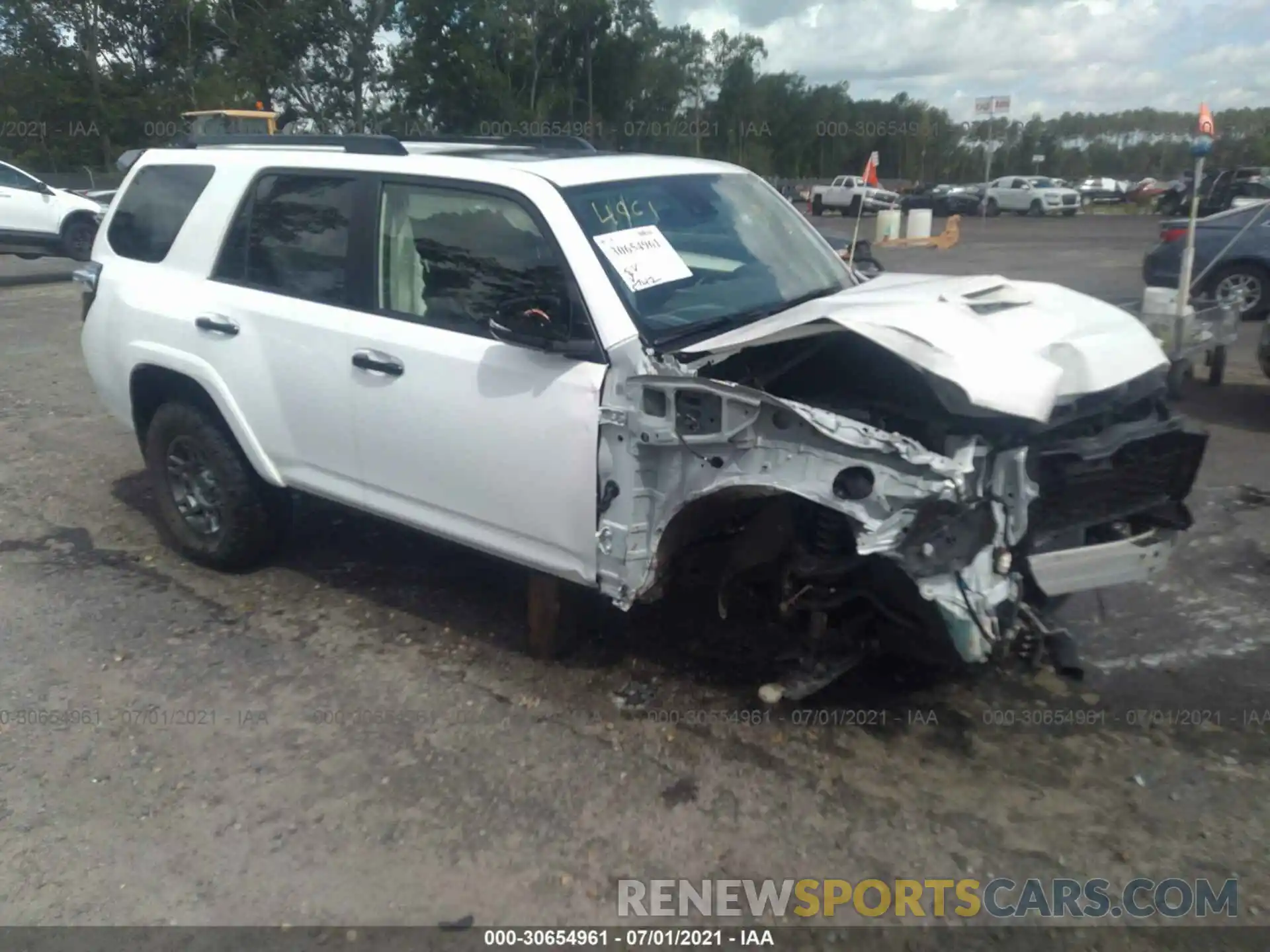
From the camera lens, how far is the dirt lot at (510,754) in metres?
3.04

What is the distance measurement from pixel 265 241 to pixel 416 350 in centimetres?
117

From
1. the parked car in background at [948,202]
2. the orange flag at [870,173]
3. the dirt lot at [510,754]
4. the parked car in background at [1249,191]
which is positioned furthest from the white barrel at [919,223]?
the dirt lot at [510,754]

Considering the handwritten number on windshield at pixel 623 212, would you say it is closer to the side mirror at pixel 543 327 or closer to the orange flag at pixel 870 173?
the side mirror at pixel 543 327

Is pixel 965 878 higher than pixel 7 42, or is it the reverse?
pixel 7 42

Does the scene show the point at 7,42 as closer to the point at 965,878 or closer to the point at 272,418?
the point at 272,418

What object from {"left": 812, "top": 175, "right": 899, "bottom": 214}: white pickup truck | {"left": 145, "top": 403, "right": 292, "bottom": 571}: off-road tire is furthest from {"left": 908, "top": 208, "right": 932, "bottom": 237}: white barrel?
{"left": 145, "top": 403, "right": 292, "bottom": 571}: off-road tire

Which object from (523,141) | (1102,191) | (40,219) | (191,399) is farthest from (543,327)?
(1102,191)

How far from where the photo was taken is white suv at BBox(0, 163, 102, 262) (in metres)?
16.4

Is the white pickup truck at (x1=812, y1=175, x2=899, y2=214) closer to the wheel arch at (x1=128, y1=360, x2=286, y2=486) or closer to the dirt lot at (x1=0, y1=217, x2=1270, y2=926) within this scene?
the dirt lot at (x1=0, y1=217, x2=1270, y2=926)

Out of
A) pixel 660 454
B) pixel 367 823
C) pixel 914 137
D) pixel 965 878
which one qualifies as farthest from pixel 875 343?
pixel 914 137

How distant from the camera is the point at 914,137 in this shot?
55.2 meters

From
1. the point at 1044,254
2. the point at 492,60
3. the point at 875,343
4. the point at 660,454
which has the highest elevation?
the point at 492,60

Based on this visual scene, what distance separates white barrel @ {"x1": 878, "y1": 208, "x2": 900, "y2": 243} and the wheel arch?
2136cm

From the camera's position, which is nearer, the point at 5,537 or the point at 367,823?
the point at 367,823
